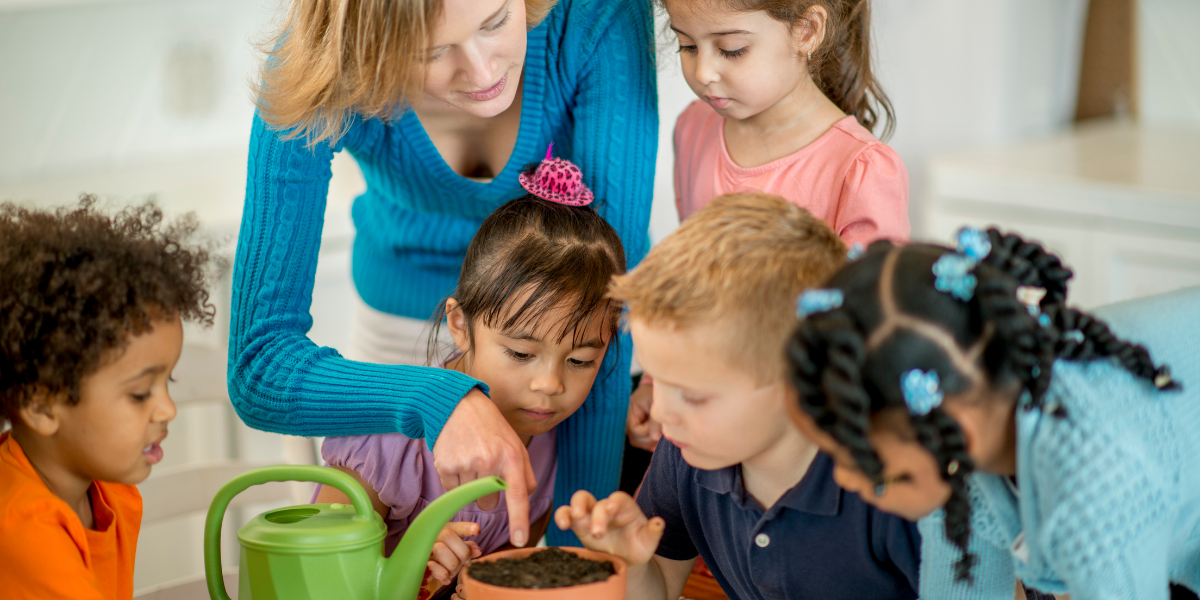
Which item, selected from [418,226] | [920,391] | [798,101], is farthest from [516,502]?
[798,101]

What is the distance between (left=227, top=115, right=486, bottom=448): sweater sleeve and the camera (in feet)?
3.48

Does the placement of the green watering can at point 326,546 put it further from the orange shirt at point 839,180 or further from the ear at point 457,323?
the orange shirt at point 839,180

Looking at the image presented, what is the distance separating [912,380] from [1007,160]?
89.5 inches

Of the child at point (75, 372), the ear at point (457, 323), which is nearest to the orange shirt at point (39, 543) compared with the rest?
the child at point (75, 372)

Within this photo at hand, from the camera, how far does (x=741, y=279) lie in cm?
85

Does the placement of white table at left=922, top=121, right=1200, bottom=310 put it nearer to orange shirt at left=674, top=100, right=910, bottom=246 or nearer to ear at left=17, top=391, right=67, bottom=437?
orange shirt at left=674, top=100, right=910, bottom=246

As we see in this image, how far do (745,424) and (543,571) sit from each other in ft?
0.71

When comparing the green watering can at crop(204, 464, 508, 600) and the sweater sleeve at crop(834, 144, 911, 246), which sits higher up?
the sweater sleeve at crop(834, 144, 911, 246)

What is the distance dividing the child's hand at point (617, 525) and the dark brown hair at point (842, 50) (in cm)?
61

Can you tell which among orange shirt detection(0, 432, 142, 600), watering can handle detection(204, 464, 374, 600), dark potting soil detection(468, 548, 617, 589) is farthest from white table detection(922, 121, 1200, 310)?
orange shirt detection(0, 432, 142, 600)

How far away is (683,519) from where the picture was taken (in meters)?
1.05

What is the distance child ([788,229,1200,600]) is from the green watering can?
0.32 meters

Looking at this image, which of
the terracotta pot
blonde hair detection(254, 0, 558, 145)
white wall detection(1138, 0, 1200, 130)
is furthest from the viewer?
white wall detection(1138, 0, 1200, 130)

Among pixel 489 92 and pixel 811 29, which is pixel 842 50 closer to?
pixel 811 29
